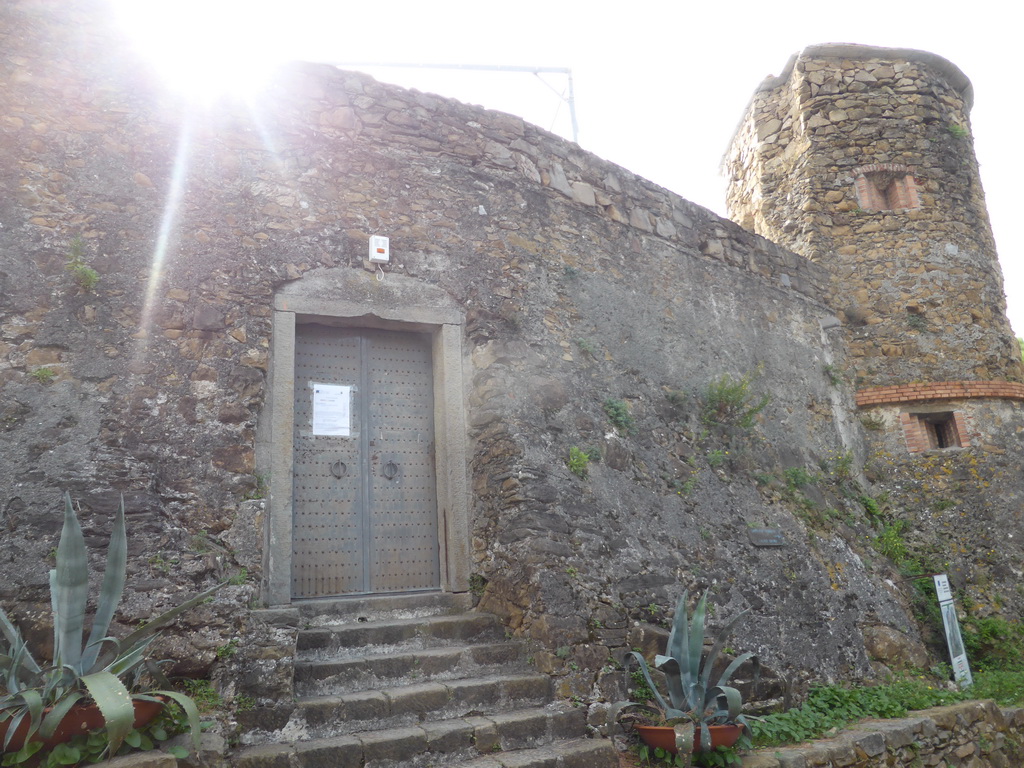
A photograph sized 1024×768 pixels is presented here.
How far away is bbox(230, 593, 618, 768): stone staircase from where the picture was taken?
3539 mm

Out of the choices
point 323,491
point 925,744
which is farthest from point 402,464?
point 925,744

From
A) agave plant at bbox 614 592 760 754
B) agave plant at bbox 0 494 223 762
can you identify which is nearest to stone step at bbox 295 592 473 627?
agave plant at bbox 0 494 223 762

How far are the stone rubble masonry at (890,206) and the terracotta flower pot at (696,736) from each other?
5113mm

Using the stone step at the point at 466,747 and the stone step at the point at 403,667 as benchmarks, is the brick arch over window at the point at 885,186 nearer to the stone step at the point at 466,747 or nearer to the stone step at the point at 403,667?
the stone step at the point at 403,667

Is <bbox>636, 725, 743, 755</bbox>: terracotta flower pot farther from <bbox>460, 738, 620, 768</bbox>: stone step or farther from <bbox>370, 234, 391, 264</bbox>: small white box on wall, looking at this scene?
<bbox>370, 234, 391, 264</bbox>: small white box on wall

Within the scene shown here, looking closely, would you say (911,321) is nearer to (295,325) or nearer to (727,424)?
(727,424)

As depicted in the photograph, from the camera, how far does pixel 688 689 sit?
4.27 meters

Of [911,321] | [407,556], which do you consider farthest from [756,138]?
[407,556]

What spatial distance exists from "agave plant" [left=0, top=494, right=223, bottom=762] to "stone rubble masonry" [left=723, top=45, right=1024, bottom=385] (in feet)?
23.8

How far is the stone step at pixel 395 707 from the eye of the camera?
355 centimetres

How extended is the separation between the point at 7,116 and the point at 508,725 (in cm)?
435

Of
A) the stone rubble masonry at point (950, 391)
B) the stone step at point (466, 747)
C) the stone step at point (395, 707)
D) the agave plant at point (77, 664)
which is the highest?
the stone rubble masonry at point (950, 391)

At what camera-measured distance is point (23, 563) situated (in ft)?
11.7

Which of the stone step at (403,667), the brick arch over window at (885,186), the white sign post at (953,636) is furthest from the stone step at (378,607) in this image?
the brick arch over window at (885,186)
